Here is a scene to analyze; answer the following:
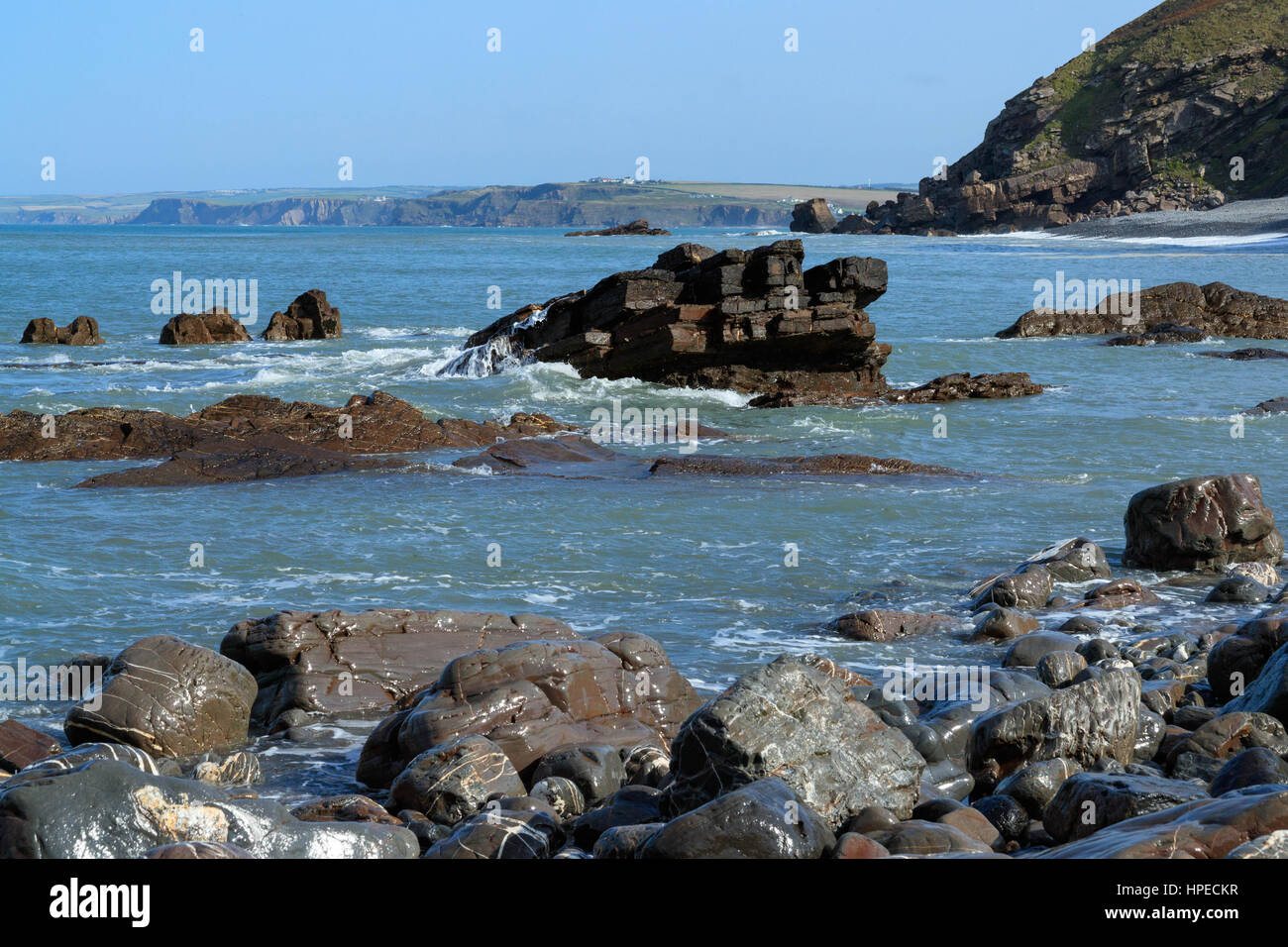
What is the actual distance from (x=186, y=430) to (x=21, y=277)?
5360 centimetres

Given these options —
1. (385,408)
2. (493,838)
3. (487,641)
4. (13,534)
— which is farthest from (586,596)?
(385,408)

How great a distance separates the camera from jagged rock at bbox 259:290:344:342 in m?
34.8

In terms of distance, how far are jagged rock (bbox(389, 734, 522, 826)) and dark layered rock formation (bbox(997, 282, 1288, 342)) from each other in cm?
3274

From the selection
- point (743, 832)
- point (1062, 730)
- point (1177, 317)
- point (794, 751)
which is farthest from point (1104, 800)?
point (1177, 317)

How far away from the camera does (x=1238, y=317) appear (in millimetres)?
35656

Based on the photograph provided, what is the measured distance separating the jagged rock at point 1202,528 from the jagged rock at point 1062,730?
568 centimetres

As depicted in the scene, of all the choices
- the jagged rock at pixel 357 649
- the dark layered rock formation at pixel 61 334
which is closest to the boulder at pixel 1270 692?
the jagged rock at pixel 357 649

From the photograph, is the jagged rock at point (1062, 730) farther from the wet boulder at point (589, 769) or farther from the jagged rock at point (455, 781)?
the jagged rock at point (455, 781)

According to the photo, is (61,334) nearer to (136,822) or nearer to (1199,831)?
(136,822)

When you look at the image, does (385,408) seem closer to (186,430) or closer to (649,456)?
(186,430)

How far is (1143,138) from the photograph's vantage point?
132m

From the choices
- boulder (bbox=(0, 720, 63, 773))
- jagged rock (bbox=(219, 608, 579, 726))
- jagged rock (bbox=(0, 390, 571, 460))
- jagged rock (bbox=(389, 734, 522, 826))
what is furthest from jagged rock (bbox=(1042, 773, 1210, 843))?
jagged rock (bbox=(0, 390, 571, 460))

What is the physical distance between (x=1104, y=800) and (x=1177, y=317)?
34.2 meters

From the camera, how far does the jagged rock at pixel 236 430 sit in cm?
1716
